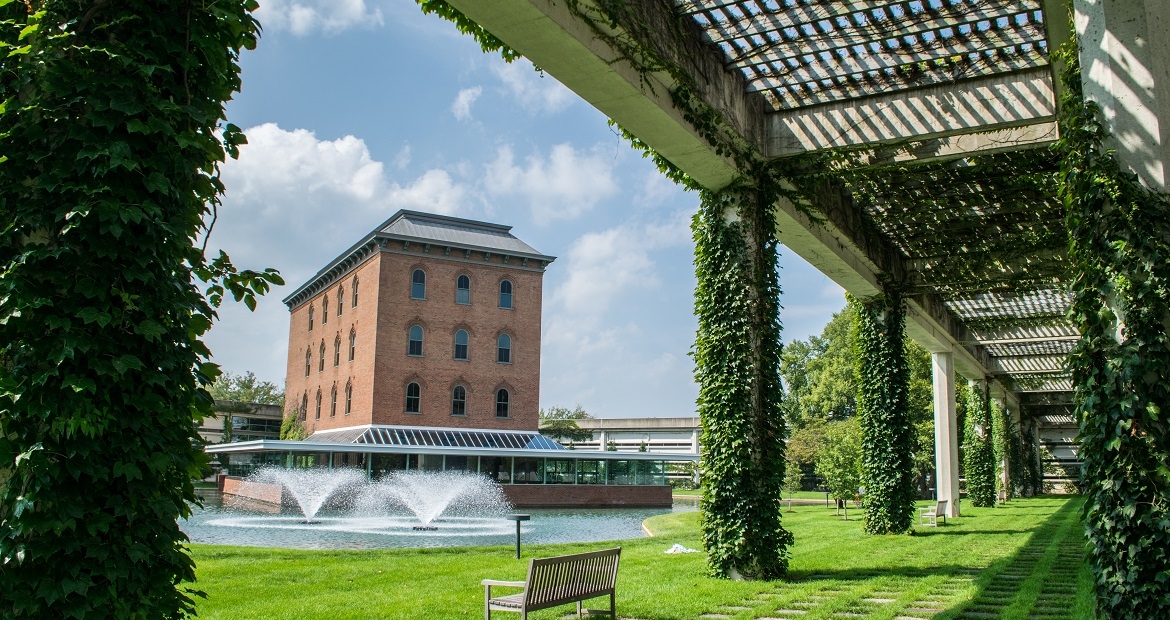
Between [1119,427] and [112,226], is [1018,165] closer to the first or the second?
[1119,427]

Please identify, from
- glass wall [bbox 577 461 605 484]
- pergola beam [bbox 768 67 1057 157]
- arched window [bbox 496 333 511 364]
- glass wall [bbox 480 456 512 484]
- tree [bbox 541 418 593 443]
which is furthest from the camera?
tree [bbox 541 418 593 443]

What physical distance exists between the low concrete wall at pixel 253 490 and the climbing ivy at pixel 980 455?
83.8ft

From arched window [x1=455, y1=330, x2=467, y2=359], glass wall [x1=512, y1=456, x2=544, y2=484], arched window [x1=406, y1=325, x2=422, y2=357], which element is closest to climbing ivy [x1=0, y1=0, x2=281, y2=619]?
glass wall [x1=512, y1=456, x2=544, y2=484]

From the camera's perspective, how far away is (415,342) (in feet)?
142

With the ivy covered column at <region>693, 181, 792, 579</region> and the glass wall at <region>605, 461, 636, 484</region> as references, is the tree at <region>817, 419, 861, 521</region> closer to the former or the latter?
the glass wall at <region>605, 461, 636, 484</region>

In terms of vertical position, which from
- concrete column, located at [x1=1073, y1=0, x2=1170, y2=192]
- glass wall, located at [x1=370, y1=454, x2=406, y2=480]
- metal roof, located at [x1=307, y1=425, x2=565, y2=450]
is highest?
concrete column, located at [x1=1073, y1=0, x2=1170, y2=192]

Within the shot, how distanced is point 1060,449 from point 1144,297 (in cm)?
6714

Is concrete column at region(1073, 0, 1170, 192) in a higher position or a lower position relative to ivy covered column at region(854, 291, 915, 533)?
higher

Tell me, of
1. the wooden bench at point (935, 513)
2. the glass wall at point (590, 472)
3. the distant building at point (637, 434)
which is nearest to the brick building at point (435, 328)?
the glass wall at point (590, 472)

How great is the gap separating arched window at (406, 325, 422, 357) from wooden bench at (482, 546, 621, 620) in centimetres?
3577

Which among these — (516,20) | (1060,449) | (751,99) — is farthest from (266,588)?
(1060,449)

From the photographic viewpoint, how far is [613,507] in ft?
131

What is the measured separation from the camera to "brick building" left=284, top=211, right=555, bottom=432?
139 feet

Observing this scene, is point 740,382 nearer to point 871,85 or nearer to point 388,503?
point 871,85
